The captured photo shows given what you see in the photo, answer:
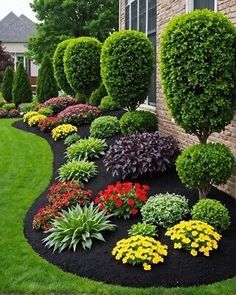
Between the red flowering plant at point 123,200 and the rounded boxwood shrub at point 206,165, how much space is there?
2.30 ft

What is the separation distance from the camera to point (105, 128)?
35.9 feet

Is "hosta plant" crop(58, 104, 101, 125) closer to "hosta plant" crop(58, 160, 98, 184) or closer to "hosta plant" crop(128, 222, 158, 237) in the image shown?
"hosta plant" crop(58, 160, 98, 184)

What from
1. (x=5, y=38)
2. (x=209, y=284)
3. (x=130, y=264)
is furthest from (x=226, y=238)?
(x=5, y=38)

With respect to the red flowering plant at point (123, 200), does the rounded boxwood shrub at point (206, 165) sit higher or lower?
higher

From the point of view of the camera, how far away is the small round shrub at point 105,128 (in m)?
10.9

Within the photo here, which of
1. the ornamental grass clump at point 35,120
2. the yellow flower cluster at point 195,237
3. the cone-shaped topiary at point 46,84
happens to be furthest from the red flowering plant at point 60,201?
the cone-shaped topiary at point 46,84

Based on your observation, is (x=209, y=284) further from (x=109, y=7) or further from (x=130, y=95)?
(x=109, y=7)

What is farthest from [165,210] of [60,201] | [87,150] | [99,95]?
[99,95]

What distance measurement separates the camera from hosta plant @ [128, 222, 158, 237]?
5590 millimetres

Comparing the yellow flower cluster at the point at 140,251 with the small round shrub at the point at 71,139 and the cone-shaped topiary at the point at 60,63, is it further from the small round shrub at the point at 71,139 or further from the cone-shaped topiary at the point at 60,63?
the cone-shaped topiary at the point at 60,63

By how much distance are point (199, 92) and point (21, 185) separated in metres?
4.25

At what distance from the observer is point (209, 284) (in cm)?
486

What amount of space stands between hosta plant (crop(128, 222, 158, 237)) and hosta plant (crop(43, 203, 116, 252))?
0.35 metres

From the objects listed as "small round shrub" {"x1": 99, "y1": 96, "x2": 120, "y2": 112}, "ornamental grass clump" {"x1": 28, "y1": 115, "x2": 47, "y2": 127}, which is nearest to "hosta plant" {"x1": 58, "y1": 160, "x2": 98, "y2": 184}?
"small round shrub" {"x1": 99, "y1": 96, "x2": 120, "y2": 112}
